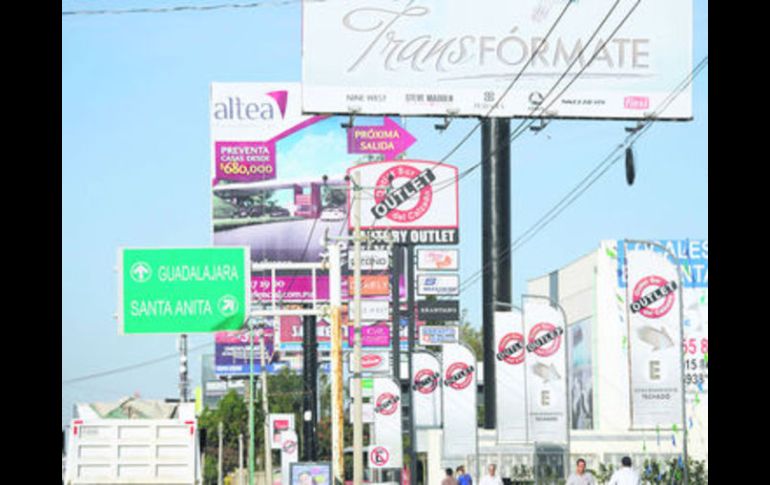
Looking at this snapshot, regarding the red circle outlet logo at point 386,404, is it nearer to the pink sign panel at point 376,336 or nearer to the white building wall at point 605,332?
the white building wall at point 605,332

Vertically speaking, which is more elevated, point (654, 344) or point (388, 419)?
point (654, 344)

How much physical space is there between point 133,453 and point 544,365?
19.4m

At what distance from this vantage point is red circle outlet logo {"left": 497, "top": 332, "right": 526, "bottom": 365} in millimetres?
43125

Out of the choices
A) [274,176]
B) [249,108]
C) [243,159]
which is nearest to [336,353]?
[249,108]

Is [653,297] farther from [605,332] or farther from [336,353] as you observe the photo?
[605,332]

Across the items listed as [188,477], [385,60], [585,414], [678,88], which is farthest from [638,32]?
[585,414]

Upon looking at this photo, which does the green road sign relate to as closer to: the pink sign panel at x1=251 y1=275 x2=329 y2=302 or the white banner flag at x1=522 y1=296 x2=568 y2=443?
the white banner flag at x1=522 y1=296 x2=568 y2=443

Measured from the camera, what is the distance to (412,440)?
5369 cm

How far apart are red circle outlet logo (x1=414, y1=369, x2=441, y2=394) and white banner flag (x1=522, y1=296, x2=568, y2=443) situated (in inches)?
454

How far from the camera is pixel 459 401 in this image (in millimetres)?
45688

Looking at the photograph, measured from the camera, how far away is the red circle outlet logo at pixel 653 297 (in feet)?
113

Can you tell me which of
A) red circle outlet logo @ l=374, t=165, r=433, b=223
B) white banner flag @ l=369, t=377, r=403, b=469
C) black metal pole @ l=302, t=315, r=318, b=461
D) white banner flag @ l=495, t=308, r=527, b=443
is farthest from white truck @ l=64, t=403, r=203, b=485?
red circle outlet logo @ l=374, t=165, r=433, b=223

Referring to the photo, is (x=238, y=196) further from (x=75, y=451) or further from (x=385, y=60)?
(x=75, y=451)
